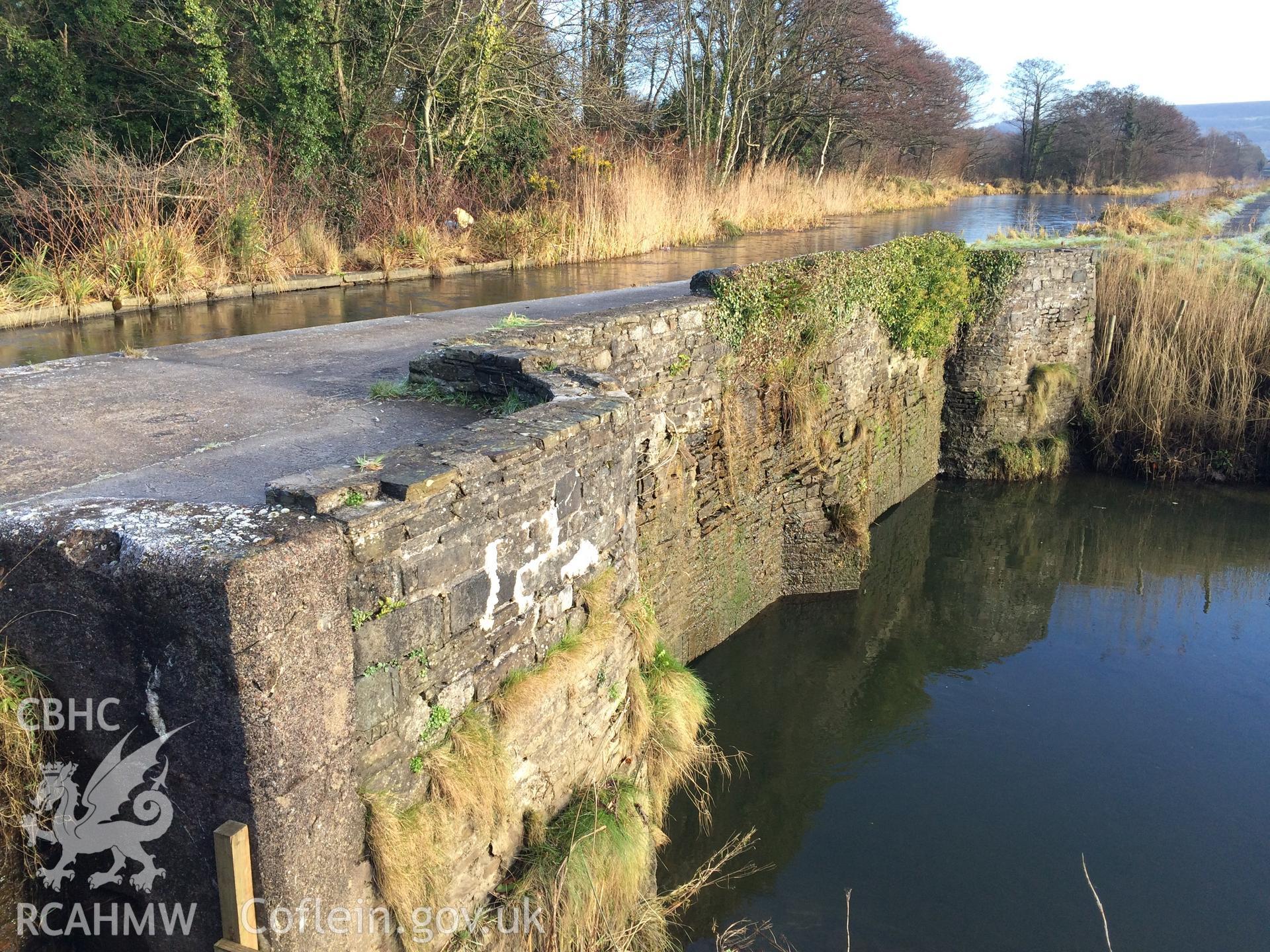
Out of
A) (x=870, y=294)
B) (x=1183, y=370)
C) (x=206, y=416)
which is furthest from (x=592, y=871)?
(x=1183, y=370)

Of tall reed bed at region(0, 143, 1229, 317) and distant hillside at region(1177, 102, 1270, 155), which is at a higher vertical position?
distant hillside at region(1177, 102, 1270, 155)

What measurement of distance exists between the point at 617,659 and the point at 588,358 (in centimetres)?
215

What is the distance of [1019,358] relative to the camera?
42.0 ft

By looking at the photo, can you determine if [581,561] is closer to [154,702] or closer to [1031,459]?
[154,702]

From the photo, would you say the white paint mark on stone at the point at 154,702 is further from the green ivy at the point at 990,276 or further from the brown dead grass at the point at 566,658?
the green ivy at the point at 990,276

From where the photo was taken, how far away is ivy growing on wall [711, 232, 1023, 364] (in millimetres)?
7966

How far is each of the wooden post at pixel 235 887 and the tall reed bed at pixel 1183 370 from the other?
12907 millimetres

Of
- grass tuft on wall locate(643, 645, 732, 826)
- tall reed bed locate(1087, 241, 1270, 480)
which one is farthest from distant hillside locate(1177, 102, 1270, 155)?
grass tuft on wall locate(643, 645, 732, 826)

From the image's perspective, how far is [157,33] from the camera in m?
13.1

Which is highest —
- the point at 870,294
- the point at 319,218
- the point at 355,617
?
the point at 319,218

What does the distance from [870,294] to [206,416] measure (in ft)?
23.4

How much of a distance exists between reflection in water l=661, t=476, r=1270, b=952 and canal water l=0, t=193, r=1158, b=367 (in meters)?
4.55

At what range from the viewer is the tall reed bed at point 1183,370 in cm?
1240

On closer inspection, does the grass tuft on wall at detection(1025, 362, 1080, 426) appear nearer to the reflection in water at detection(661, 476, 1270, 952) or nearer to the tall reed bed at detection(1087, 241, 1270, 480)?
the tall reed bed at detection(1087, 241, 1270, 480)
